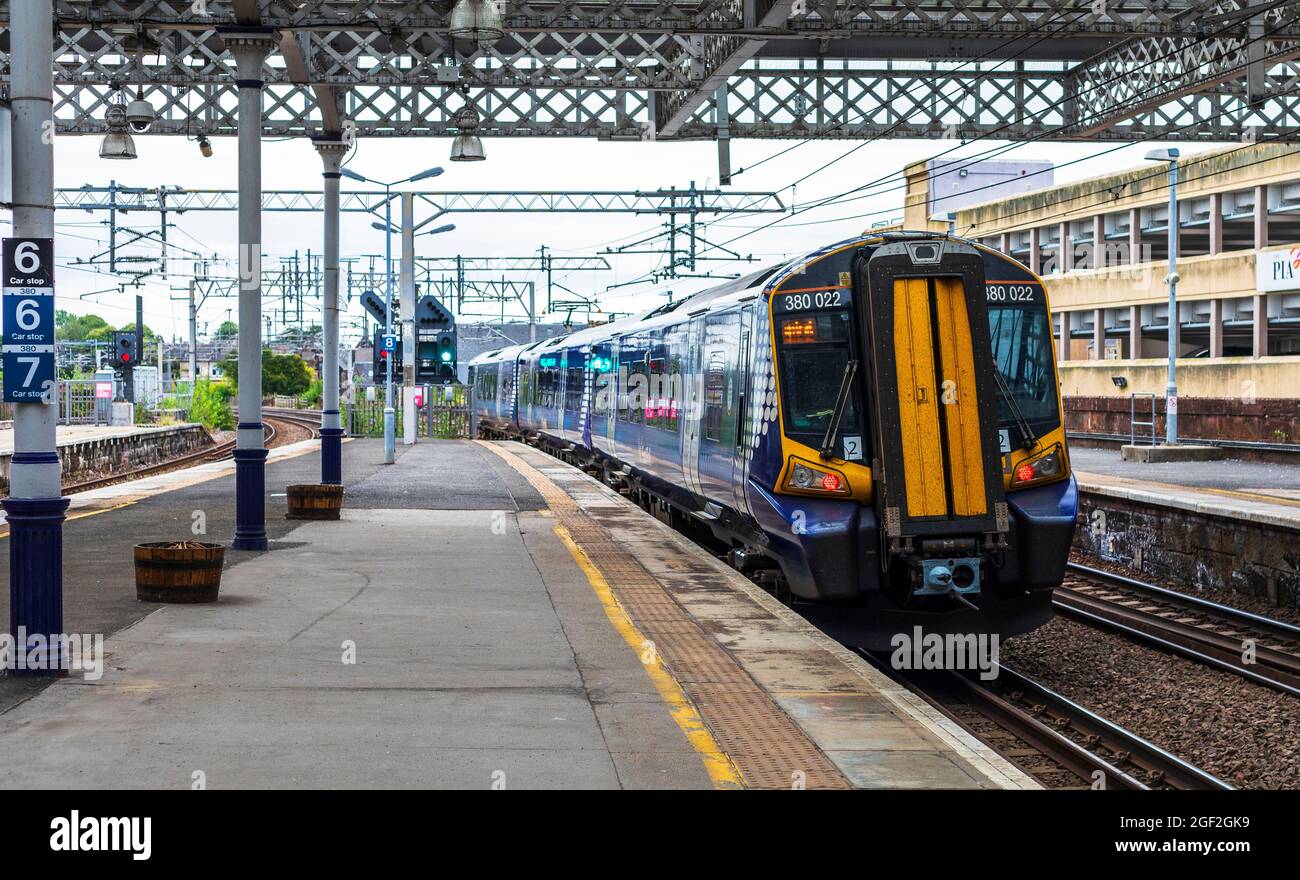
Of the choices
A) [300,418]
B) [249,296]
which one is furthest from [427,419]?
[249,296]

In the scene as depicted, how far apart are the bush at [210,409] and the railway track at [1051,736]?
48.3m

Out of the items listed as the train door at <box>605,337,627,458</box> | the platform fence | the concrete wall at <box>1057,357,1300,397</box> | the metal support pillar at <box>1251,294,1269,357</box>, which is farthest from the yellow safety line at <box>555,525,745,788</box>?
the platform fence

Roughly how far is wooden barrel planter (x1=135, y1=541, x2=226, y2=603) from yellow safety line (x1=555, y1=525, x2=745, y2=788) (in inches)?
118

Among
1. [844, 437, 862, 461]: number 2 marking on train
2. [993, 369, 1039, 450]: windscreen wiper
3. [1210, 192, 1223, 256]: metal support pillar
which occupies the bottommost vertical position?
[844, 437, 862, 461]: number 2 marking on train

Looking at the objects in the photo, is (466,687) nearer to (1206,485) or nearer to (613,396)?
(613,396)

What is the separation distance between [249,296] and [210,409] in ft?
154

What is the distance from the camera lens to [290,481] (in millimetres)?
25719

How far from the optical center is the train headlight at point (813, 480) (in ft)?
36.0

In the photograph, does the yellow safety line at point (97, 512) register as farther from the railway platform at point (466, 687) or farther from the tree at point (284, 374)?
the tree at point (284, 374)

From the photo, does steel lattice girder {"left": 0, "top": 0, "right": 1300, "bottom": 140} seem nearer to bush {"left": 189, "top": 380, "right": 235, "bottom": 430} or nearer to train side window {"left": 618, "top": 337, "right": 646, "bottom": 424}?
train side window {"left": 618, "top": 337, "right": 646, "bottom": 424}

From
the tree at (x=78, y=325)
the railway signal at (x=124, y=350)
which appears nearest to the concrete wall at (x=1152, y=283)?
the railway signal at (x=124, y=350)

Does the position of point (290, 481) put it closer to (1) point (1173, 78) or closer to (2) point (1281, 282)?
(1) point (1173, 78)

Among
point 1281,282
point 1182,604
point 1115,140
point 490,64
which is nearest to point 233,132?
point 490,64

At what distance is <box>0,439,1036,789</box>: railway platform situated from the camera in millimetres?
6633
